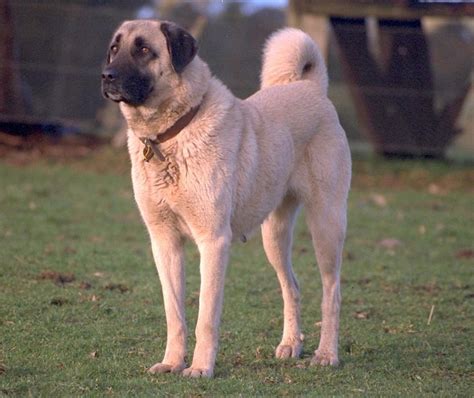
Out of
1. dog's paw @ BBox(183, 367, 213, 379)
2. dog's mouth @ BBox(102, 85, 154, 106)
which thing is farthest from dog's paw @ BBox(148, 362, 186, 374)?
dog's mouth @ BBox(102, 85, 154, 106)

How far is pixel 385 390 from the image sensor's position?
4586 millimetres

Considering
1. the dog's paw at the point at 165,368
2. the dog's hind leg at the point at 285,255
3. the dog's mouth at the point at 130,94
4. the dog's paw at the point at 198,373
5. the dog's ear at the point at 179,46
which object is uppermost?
the dog's ear at the point at 179,46

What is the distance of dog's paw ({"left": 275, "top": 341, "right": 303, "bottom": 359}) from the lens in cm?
532

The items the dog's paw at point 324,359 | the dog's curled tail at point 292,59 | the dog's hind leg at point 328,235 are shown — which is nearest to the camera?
the dog's paw at point 324,359

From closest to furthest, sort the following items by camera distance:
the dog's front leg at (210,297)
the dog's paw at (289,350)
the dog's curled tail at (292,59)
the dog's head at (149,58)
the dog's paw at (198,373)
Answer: the dog's paw at (198,373), the dog's front leg at (210,297), the dog's head at (149,58), the dog's paw at (289,350), the dog's curled tail at (292,59)

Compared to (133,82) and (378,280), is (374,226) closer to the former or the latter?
(378,280)

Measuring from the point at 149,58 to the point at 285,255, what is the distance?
1.56 metres

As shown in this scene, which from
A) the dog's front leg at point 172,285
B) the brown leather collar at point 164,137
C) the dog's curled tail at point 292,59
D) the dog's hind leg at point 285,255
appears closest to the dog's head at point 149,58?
the brown leather collar at point 164,137

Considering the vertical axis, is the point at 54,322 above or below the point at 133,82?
below

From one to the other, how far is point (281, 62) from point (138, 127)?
1442 mm

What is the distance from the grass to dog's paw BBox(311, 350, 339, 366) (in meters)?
0.09

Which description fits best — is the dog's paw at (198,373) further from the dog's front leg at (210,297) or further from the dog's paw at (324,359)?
the dog's paw at (324,359)

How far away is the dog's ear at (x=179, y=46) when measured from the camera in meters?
4.96

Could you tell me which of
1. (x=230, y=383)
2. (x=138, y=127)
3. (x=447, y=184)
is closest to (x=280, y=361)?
(x=230, y=383)
